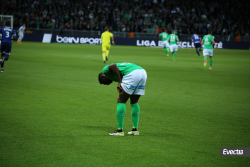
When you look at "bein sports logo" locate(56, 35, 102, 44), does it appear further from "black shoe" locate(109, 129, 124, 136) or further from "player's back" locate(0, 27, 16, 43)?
"black shoe" locate(109, 129, 124, 136)

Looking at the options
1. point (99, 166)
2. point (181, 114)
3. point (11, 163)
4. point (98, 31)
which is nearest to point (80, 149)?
point (99, 166)

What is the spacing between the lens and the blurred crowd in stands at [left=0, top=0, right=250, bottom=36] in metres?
44.6

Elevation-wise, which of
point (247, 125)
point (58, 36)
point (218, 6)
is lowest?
point (247, 125)

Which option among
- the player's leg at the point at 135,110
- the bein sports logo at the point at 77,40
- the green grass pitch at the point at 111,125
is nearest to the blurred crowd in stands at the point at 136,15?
the bein sports logo at the point at 77,40

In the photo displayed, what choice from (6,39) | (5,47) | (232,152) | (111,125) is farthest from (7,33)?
(232,152)

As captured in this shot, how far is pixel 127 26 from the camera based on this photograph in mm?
44781

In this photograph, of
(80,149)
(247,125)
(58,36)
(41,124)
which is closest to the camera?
(80,149)

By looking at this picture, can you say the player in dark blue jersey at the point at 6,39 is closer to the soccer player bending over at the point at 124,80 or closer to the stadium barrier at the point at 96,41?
the soccer player bending over at the point at 124,80

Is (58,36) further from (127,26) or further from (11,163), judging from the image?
(11,163)

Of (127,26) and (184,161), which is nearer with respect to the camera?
(184,161)

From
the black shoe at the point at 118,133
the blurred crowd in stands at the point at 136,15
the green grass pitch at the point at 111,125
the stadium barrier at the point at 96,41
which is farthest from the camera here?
the blurred crowd in stands at the point at 136,15

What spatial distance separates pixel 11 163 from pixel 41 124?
7.18ft

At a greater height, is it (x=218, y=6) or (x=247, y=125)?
(x=218, y=6)

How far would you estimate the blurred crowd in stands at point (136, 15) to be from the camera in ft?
146
